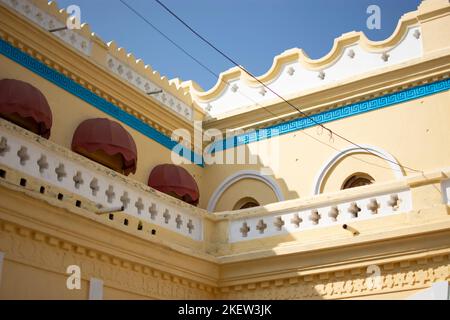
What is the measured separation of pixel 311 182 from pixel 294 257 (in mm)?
3306

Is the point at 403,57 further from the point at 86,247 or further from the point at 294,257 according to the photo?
the point at 86,247

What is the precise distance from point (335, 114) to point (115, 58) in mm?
4355

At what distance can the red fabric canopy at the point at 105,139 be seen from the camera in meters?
12.8

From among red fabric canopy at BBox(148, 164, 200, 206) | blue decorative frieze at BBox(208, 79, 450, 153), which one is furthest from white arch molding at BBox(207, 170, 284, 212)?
red fabric canopy at BBox(148, 164, 200, 206)

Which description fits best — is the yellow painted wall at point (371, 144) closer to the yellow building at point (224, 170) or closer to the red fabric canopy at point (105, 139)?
the yellow building at point (224, 170)

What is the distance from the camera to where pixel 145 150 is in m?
14.5

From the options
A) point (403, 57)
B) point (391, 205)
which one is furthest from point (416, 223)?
point (403, 57)

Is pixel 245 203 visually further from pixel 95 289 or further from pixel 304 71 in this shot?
pixel 95 289

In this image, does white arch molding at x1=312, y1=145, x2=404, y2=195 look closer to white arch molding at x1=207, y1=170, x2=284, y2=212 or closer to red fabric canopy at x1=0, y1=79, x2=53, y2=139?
white arch molding at x1=207, y1=170, x2=284, y2=212

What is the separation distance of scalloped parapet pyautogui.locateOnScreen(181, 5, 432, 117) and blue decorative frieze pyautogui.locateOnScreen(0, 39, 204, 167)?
3.91 ft

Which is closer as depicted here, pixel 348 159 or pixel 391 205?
pixel 391 205
